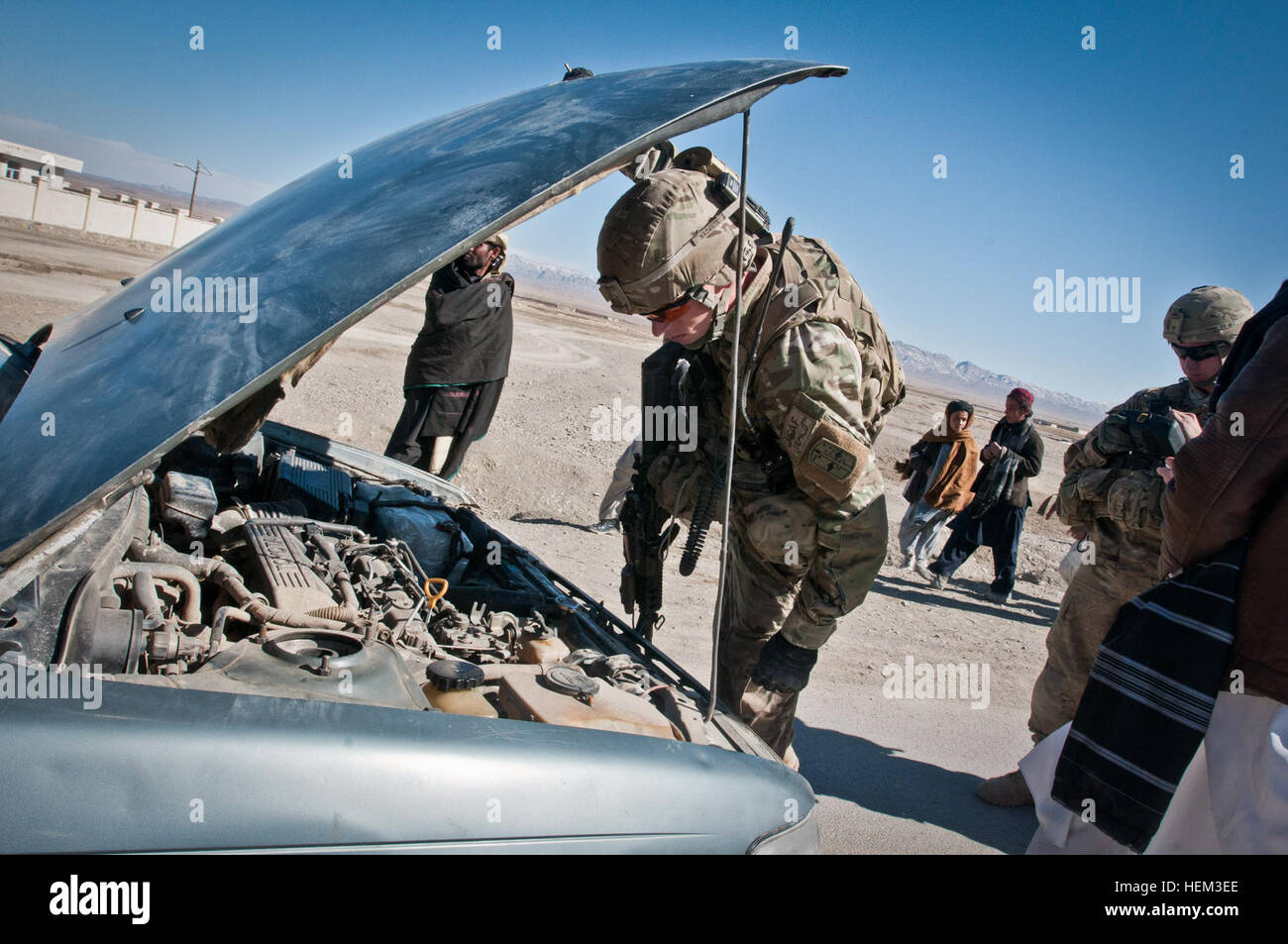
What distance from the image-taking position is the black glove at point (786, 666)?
8.73 ft

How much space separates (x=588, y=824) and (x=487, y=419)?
4396mm

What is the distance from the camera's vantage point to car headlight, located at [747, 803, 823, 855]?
155 centimetres

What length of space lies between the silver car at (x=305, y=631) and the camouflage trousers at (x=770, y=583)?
60 cm

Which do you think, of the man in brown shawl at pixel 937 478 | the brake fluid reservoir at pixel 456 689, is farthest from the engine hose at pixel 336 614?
the man in brown shawl at pixel 937 478

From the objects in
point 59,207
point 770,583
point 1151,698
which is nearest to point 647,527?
point 770,583

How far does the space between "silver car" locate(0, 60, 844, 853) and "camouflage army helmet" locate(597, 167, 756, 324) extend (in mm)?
423

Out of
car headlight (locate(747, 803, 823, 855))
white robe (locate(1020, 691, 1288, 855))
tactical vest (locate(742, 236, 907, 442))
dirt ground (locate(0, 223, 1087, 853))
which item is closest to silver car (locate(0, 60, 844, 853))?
car headlight (locate(747, 803, 823, 855))

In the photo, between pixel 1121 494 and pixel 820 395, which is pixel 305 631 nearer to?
pixel 820 395

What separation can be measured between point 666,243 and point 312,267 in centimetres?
112

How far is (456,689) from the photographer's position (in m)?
1.78
